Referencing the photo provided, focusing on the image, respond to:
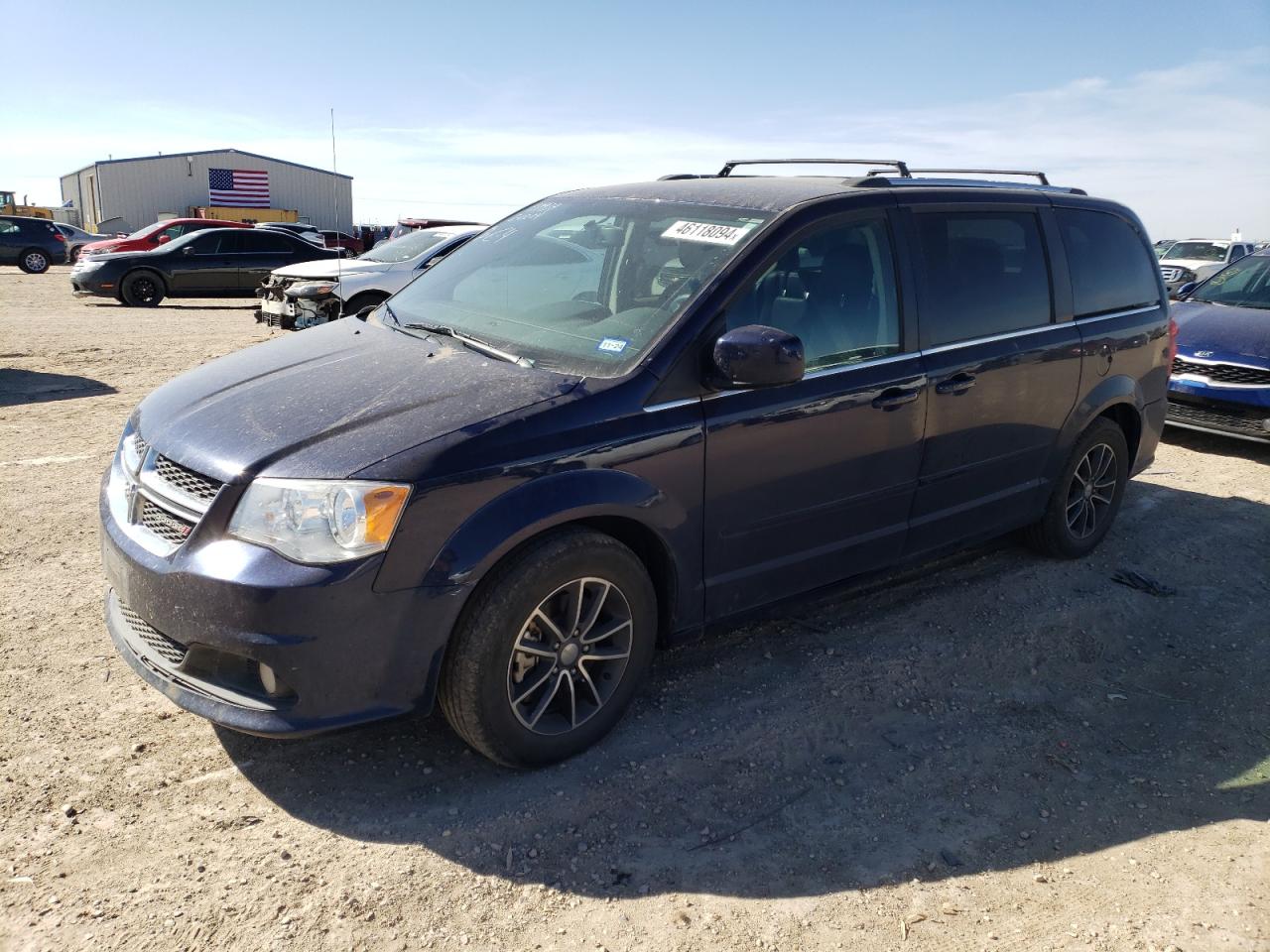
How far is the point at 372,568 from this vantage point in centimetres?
270

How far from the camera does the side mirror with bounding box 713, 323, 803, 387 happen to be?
3197 mm

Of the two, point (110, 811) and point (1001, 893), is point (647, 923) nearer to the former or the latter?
point (1001, 893)

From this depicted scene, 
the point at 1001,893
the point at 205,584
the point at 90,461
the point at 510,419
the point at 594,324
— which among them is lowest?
the point at 1001,893

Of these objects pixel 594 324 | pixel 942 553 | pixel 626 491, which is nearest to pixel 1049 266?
pixel 942 553

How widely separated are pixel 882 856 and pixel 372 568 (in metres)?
1.73

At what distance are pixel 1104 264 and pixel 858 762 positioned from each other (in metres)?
3.16

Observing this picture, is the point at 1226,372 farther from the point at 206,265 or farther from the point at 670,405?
the point at 206,265

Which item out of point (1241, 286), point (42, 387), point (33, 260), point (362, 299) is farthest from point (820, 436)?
point (33, 260)

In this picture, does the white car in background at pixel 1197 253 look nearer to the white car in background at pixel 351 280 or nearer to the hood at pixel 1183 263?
the hood at pixel 1183 263

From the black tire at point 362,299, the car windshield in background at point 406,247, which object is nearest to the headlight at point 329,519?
the black tire at point 362,299

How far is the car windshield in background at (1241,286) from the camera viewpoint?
28.0 feet

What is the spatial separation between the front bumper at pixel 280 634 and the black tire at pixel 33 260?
29490mm

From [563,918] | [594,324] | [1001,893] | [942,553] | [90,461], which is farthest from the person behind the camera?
[90,461]

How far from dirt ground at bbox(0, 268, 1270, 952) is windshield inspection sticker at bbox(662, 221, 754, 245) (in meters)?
1.49
